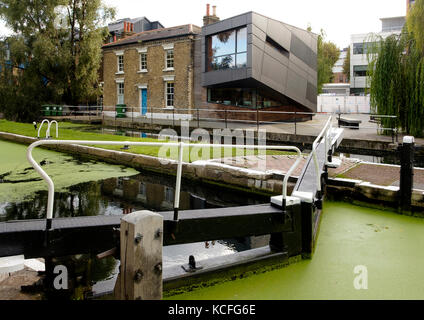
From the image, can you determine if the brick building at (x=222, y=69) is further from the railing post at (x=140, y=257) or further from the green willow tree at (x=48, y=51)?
the railing post at (x=140, y=257)

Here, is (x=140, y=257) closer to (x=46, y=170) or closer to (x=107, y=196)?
(x=107, y=196)

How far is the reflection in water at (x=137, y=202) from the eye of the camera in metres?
4.59

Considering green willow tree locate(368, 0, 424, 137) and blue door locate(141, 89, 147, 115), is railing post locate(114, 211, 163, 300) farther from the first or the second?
blue door locate(141, 89, 147, 115)

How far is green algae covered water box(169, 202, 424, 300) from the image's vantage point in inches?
125

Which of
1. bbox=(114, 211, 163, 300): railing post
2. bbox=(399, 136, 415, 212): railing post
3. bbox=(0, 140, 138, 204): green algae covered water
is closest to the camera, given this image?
bbox=(114, 211, 163, 300): railing post

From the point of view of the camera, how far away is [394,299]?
121 inches

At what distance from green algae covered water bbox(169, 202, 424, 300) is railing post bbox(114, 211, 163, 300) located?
1.86 feet

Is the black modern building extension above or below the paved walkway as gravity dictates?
above

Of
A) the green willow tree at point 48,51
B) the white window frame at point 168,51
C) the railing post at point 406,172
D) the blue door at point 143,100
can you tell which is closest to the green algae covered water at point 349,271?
the railing post at point 406,172

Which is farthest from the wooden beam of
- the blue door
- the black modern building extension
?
the blue door

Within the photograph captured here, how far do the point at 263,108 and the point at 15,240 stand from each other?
19.2m

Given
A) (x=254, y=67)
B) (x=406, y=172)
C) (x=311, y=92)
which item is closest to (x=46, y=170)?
(x=406, y=172)
